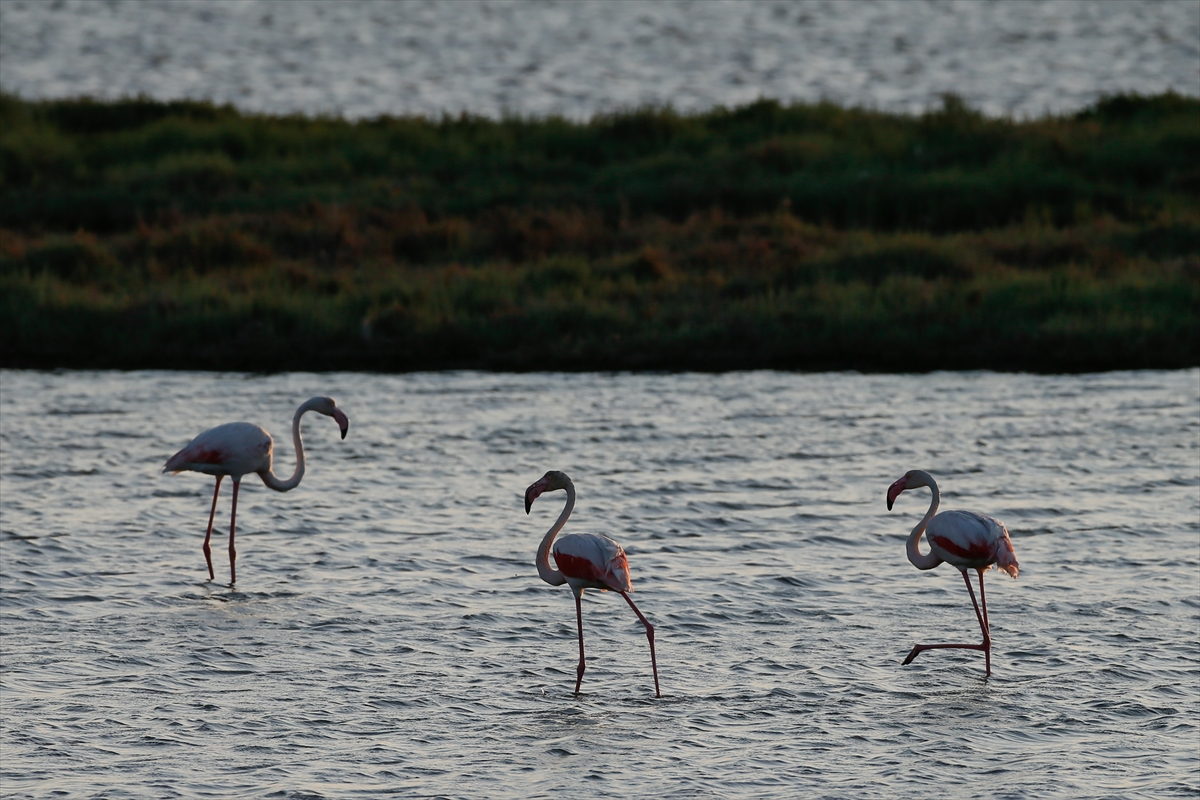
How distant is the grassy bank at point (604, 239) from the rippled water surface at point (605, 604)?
192 centimetres

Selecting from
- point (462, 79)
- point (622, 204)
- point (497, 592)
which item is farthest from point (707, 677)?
point (462, 79)

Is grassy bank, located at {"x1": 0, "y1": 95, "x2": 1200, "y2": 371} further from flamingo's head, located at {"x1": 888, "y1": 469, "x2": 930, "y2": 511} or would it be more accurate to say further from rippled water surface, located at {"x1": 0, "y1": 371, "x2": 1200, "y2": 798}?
flamingo's head, located at {"x1": 888, "y1": 469, "x2": 930, "y2": 511}

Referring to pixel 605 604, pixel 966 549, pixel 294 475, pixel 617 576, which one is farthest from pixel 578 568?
pixel 294 475

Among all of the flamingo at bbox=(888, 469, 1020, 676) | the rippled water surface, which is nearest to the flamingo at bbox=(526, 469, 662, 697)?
the rippled water surface

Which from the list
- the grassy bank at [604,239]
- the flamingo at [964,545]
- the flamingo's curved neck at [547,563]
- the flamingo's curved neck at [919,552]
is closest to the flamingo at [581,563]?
the flamingo's curved neck at [547,563]

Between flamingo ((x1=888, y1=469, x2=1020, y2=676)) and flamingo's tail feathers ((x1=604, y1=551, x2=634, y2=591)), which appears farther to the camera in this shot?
flamingo ((x1=888, y1=469, x2=1020, y2=676))

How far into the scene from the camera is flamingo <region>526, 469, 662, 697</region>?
325 inches

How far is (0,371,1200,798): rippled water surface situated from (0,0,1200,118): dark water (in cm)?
1972

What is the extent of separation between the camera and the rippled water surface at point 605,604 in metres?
7.21

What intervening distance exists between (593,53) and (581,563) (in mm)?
45549

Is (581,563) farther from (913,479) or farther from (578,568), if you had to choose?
(913,479)

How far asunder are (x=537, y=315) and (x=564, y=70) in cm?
3016

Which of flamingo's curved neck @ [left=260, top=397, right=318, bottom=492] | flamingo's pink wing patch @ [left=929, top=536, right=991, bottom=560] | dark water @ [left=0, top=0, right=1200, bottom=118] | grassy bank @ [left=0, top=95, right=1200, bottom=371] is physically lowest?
flamingo's pink wing patch @ [left=929, top=536, right=991, bottom=560]

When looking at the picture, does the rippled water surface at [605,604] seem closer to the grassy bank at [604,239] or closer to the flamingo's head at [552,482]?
the flamingo's head at [552,482]
